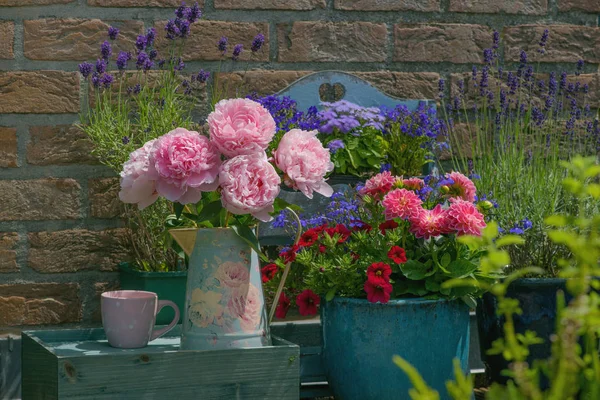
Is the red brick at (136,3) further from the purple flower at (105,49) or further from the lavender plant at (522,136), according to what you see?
the lavender plant at (522,136)

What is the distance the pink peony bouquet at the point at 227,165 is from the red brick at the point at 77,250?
0.74 meters

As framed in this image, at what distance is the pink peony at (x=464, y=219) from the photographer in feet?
5.66

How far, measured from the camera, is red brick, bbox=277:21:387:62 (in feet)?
7.77

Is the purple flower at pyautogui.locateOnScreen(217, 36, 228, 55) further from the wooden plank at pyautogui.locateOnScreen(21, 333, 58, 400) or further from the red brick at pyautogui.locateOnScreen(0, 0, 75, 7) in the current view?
the wooden plank at pyautogui.locateOnScreen(21, 333, 58, 400)

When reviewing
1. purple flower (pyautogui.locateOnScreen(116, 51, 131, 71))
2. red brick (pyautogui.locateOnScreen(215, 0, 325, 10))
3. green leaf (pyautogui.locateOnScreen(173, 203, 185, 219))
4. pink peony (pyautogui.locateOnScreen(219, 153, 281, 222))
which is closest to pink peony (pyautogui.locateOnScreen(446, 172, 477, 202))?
pink peony (pyautogui.locateOnScreen(219, 153, 281, 222))

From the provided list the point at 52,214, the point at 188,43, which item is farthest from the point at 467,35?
the point at 52,214

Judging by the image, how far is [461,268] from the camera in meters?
1.78

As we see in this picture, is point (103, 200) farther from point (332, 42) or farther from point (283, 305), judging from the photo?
point (332, 42)

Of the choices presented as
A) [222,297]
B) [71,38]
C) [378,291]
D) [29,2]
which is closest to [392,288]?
[378,291]

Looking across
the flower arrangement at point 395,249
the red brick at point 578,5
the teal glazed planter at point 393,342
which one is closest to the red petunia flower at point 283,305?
the flower arrangement at point 395,249

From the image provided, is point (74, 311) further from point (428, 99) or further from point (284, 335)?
point (428, 99)

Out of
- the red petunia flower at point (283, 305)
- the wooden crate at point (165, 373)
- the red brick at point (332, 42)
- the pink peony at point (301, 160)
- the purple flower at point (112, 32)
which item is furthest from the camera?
the red brick at point (332, 42)

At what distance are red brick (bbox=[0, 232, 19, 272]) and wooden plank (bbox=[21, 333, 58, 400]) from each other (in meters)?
0.60

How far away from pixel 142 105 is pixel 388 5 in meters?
0.77
